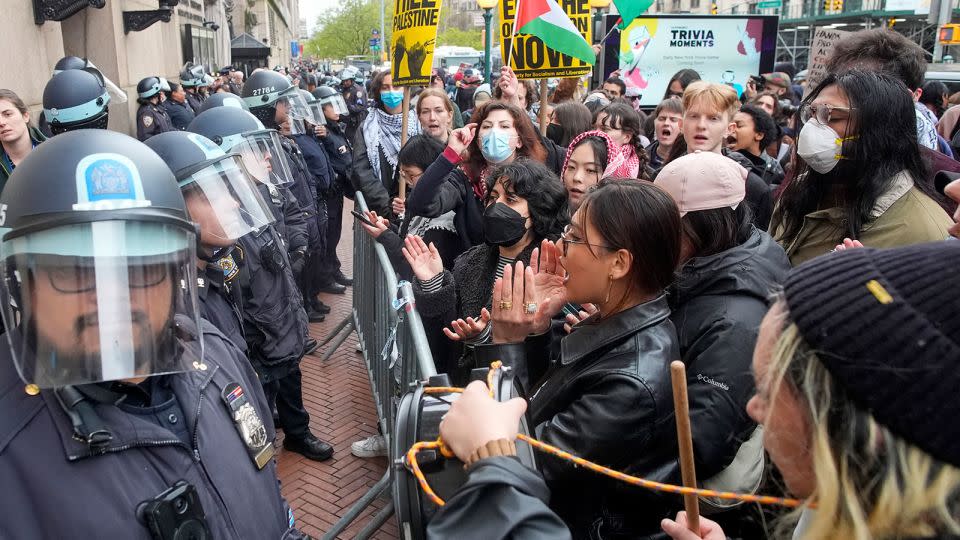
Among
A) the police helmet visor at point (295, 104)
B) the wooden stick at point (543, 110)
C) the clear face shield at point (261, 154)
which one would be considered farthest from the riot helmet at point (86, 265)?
the police helmet visor at point (295, 104)

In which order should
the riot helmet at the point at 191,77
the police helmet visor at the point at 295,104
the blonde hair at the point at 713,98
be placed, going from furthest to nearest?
the riot helmet at the point at 191,77, the police helmet visor at the point at 295,104, the blonde hair at the point at 713,98

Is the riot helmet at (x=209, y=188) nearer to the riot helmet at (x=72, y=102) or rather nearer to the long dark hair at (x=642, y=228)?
the long dark hair at (x=642, y=228)

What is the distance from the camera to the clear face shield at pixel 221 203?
8.88ft

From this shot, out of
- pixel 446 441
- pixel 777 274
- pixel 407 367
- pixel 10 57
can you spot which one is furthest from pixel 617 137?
pixel 10 57

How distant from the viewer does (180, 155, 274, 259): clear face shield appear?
271cm

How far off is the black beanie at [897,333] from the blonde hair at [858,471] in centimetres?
2

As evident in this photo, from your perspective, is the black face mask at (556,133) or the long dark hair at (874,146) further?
the black face mask at (556,133)

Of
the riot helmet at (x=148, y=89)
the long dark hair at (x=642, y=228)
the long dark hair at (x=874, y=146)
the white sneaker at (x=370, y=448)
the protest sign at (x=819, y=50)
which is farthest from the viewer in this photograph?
the riot helmet at (x=148, y=89)

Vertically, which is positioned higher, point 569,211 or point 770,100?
point 770,100

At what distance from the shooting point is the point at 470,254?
3711 mm

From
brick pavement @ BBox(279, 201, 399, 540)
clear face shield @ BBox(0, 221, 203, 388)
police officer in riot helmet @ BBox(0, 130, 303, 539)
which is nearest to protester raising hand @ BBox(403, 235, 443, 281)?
brick pavement @ BBox(279, 201, 399, 540)

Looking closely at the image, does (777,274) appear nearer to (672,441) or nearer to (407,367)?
(672,441)

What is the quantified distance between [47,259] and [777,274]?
2189mm

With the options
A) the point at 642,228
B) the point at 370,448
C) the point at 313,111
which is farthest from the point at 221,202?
the point at 313,111
